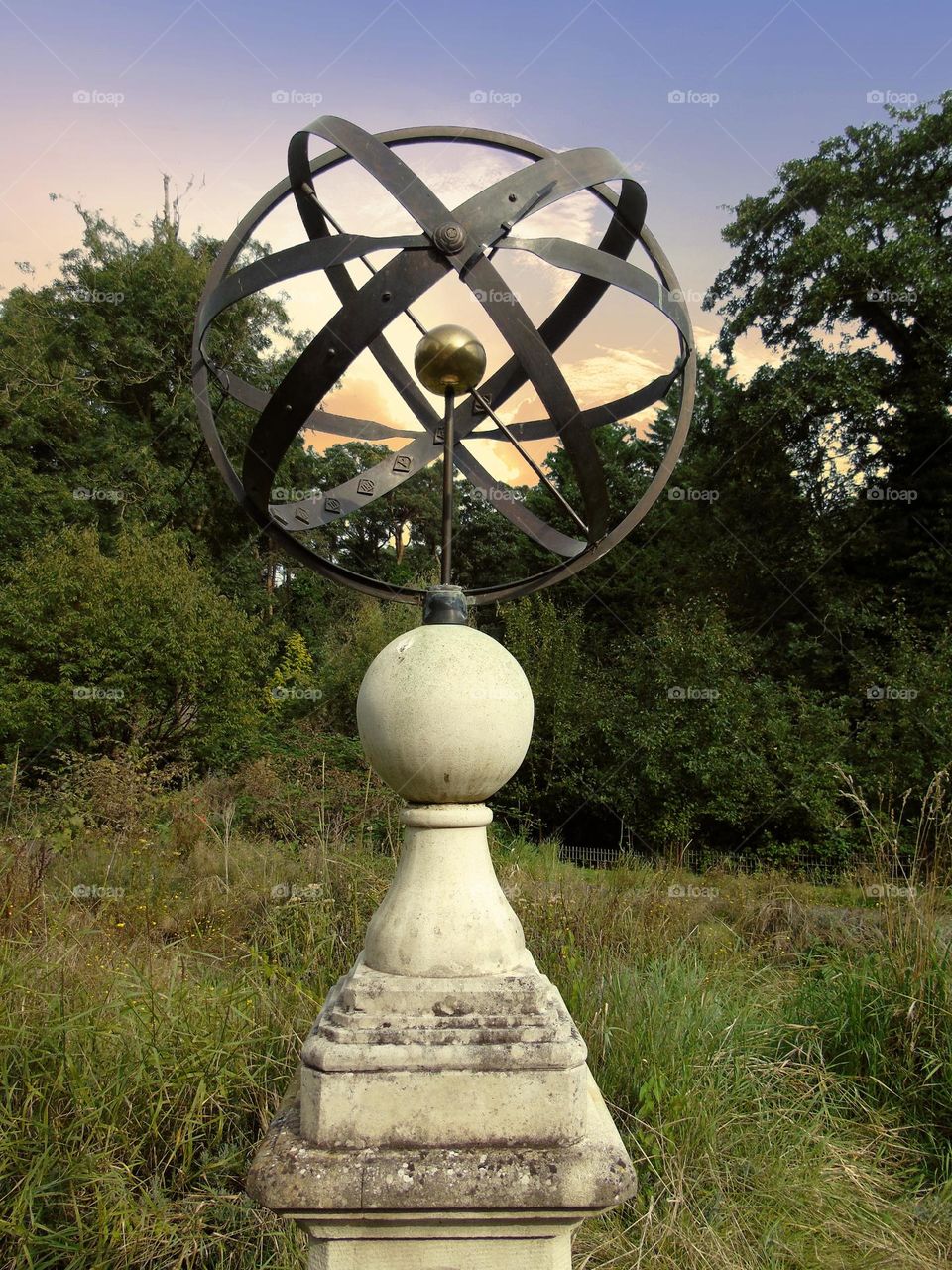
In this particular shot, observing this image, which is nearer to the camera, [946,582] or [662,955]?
Result: [662,955]

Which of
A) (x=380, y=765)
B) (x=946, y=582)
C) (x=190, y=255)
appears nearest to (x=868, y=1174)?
(x=380, y=765)

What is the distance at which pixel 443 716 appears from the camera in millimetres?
1911

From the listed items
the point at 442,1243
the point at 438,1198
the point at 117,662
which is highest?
the point at 117,662

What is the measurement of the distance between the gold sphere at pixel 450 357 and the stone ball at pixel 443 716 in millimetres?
833

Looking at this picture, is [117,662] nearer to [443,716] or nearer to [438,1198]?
[443,716]

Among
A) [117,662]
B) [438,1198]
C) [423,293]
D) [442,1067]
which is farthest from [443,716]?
[117,662]

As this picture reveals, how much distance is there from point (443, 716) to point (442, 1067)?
757 millimetres

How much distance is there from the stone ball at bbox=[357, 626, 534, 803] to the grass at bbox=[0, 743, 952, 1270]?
78.7 inches

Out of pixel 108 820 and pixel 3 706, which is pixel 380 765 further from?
pixel 3 706

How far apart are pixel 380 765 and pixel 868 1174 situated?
307 cm

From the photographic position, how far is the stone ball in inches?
75.4

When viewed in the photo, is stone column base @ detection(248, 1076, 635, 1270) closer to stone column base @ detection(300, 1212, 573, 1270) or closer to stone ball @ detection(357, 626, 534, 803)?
stone column base @ detection(300, 1212, 573, 1270)

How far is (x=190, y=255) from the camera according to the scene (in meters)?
20.4

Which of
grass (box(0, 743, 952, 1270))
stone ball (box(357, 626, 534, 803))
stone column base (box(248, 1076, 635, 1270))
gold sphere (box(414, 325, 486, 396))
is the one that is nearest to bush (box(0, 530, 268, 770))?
grass (box(0, 743, 952, 1270))
